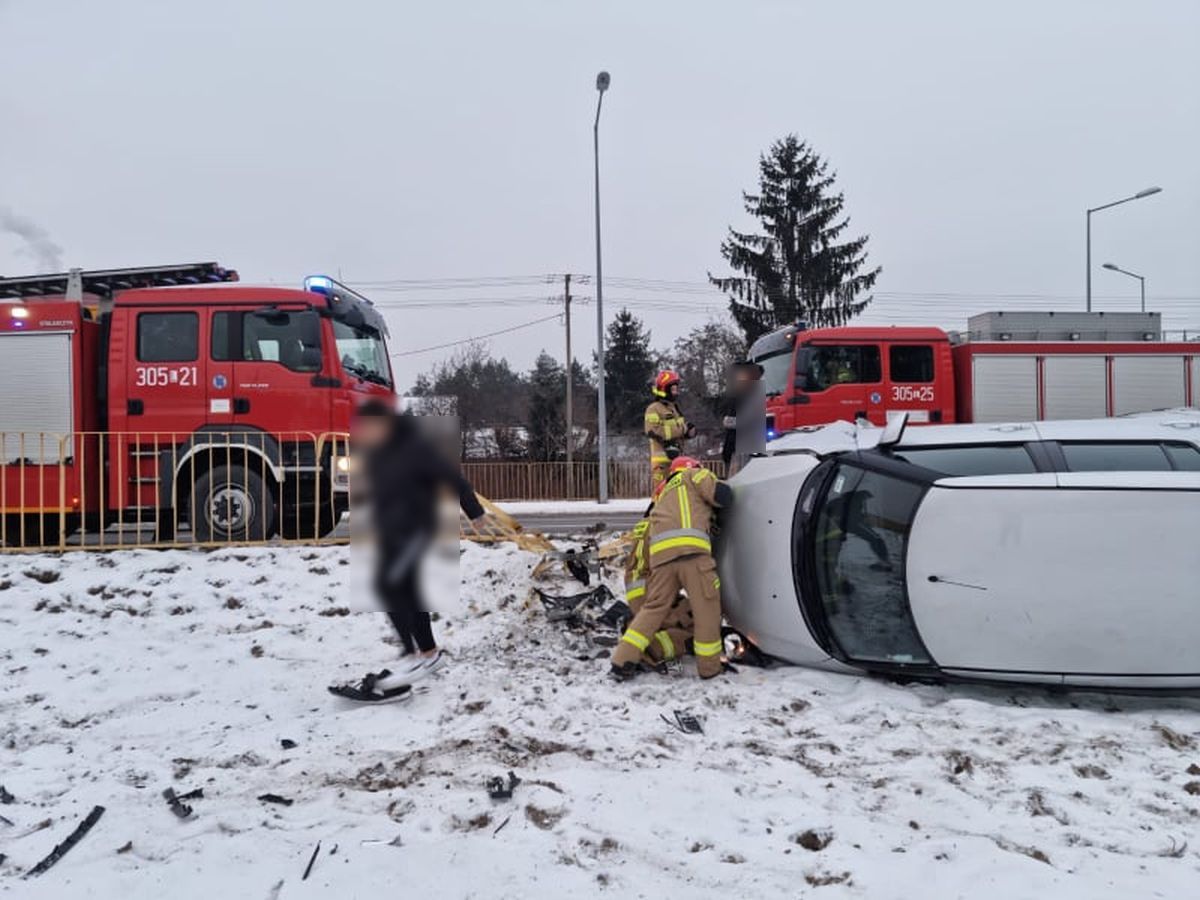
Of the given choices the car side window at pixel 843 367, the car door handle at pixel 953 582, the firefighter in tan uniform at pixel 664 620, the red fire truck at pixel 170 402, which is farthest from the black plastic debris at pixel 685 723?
the car side window at pixel 843 367

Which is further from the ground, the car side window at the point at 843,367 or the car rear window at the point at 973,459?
the car side window at the point at 843,367

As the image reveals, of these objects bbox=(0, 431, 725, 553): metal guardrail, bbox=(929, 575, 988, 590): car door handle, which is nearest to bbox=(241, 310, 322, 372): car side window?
bbox=(0, 431, 725, 553): metal guardrail

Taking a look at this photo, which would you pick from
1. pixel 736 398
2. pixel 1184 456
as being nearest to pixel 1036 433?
pixel 1184 456

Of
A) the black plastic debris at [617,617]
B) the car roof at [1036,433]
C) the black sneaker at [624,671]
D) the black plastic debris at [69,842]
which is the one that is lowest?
the black plastic debris at [69,842]

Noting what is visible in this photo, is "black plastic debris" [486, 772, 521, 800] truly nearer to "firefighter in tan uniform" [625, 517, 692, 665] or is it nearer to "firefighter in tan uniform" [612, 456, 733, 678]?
"firefighter in tan uniform" [612, 456, 733, 678]

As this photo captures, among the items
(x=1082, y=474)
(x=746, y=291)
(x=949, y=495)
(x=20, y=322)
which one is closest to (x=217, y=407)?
(x=20, y=322)

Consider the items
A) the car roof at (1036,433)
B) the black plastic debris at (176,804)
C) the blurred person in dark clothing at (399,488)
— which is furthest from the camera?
the car roof at (1036,433)

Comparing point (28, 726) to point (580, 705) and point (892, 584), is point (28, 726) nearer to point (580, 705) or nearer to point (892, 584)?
point (580, 705)

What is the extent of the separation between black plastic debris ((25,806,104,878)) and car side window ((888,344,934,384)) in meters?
13.2

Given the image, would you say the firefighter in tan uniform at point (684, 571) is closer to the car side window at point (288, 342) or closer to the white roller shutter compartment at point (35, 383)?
the car side window at point (288, 342)

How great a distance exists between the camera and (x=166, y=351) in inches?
317

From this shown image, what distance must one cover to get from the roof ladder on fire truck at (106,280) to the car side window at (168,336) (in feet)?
3.62

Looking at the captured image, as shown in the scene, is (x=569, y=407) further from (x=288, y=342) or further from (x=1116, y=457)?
(x=1116, y=457)

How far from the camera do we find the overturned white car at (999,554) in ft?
12.5
